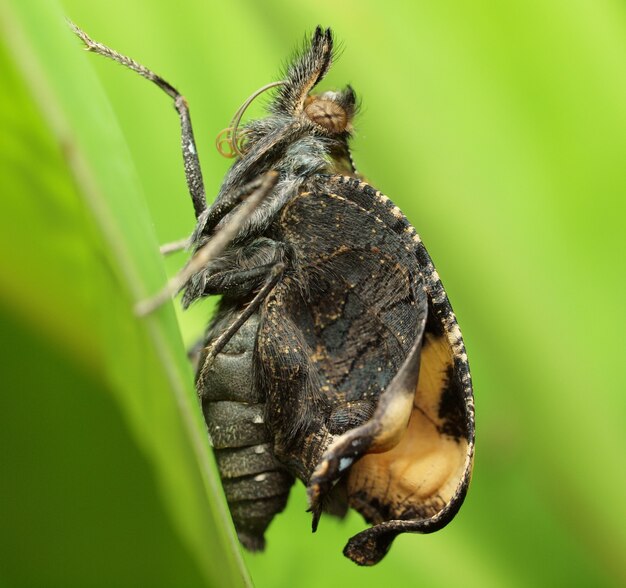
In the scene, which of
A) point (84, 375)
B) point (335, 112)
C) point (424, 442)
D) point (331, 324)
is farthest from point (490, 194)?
point (84, 375)

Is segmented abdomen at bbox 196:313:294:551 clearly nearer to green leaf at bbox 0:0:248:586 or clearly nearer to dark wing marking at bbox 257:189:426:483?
dark wing marking at bbox 257:189:426:483

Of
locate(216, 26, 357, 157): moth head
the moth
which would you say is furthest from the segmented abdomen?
locate(216, 26, 357, 157): moth head

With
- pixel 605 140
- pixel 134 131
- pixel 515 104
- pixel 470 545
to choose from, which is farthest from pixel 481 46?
pixel 470 545

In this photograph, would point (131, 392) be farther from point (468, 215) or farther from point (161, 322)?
point (468, 215)

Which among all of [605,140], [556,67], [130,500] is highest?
[556,67]

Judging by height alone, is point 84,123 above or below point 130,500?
above

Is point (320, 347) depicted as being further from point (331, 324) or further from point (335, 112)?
point (335, 112)

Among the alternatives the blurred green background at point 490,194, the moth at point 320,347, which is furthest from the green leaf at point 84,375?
the blurred green background at point 490,194

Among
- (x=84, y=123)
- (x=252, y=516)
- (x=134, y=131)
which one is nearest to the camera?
(x=84, y=123)
